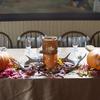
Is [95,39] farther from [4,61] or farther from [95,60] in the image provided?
[4,61]

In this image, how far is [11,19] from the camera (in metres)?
4.18

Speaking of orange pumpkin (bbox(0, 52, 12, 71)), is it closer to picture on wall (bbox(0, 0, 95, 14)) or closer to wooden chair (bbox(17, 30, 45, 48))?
wooden chair (bbox(17, 30, 45, 48))

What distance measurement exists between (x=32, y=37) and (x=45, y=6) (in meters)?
0.48

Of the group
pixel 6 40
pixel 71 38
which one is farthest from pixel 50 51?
pixel 6 40

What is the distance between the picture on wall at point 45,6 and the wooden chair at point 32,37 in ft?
1.01

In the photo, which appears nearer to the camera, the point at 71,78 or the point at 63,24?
the point at 71,78

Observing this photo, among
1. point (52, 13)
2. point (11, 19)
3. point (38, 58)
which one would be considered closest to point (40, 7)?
point (52, 13)

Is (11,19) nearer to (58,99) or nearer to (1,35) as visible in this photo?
(1,35)

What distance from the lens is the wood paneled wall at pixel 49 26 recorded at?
4223mm

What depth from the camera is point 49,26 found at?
167 inches

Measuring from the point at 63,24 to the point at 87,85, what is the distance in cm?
238

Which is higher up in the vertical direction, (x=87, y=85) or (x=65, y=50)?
(x=65, y=50)

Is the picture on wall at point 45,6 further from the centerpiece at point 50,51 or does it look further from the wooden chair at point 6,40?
the centerpiece at point 50,51

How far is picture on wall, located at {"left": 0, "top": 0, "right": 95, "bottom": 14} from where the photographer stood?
162 inches
